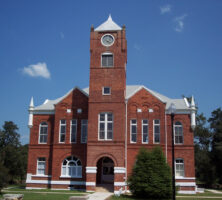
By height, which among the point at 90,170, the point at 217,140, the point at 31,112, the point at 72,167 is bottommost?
the point at 90,170

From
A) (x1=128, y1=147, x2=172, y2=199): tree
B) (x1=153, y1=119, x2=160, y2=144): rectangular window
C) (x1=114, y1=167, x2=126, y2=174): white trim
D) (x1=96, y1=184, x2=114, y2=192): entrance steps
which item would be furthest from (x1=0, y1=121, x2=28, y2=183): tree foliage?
(x1=128, y1=147, x2=172, y2=199): tree

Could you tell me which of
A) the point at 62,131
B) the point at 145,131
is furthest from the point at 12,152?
the point at 145,131

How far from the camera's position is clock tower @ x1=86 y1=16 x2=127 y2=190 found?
28.2 m

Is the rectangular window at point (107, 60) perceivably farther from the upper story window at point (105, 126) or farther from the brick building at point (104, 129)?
the upper story window at point (105, 126)

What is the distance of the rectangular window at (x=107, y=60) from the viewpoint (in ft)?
100

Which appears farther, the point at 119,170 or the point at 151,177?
the point at 119,170

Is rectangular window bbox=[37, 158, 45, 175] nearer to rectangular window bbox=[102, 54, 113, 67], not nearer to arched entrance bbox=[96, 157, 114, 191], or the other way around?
arched entrance bbox=[96, 157, 114, 191]

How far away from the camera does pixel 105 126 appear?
29.2 meters

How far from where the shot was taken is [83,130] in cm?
3167

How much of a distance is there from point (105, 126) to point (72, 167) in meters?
6.07

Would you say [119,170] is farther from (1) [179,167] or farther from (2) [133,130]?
(1) [179,167]

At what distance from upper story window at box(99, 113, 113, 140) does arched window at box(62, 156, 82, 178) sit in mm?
4415

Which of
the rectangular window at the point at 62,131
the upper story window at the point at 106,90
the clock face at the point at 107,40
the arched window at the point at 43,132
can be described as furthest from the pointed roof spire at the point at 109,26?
the arched window at the point at 43,132

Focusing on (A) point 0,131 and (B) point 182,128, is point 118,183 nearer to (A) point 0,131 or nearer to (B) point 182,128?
(B) point 182,128
